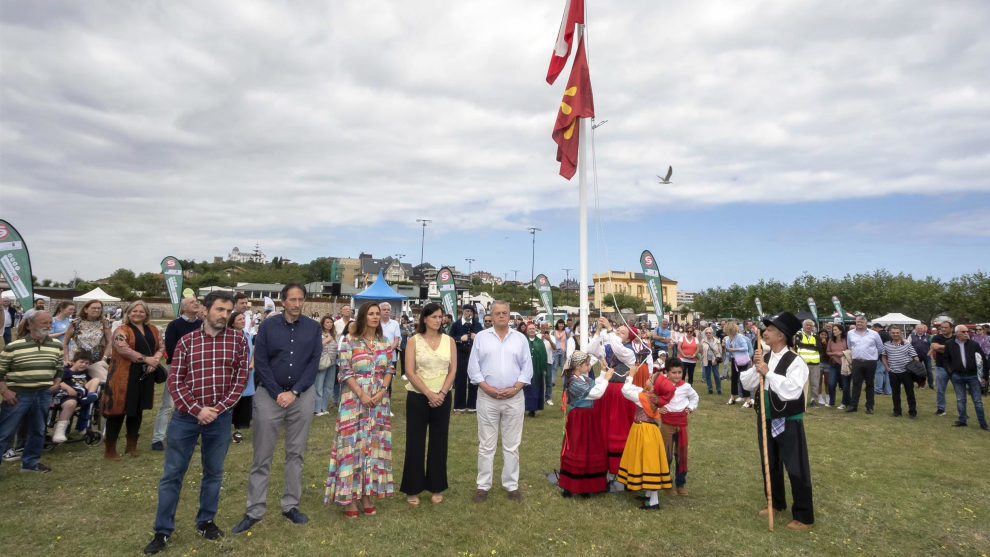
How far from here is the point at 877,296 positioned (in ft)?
163

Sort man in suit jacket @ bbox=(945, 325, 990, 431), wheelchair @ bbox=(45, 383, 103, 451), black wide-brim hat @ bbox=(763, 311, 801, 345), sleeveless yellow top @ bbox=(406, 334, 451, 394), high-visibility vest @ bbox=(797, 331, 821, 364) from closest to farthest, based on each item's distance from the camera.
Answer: black wide-brim hat @ bbox=(763, 311, 801, 345)
sleeveless yellow top @ bbox=(406, 334, 451, 394)
wheelchair @ bbox=(45, 383, 103, 451)
man in suit jacket @ bbox=(945, 325, 990, 431)
high-visibility vest @ bbox=(797, 331, 821, 364)

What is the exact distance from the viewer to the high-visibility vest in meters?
10.9

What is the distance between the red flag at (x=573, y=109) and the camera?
8016mm

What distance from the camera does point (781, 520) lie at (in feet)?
16.7

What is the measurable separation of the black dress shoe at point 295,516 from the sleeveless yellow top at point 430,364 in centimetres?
148

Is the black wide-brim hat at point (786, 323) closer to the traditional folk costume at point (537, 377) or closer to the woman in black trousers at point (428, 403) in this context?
the woman in black trousers at point (428, 403)

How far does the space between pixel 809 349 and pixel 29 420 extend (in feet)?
43.7

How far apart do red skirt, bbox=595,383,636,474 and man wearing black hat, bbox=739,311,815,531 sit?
1.27 metres

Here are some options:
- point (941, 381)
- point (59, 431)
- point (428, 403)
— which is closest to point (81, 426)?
point (59, 431)

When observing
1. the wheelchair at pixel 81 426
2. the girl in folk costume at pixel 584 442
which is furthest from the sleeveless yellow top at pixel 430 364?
the wheelchair at pixel 81 426

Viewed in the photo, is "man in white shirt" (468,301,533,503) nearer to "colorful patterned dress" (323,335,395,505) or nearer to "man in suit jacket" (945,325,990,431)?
"colorful patterned dress" (323,335,395,505)

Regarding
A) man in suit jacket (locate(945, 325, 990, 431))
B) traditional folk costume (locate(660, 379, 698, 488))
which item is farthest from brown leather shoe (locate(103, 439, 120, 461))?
man in suit jacket (locate(945, 325, 990, 431))

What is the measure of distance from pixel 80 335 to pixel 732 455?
9.50 metres

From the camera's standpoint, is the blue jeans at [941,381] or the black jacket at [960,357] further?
the blue jeans at [941,381]
